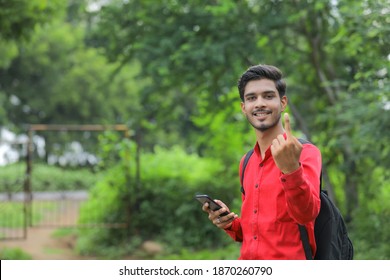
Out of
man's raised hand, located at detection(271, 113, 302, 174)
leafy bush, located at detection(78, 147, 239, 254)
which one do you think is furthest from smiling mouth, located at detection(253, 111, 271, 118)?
leafy bush, located at detection(78, 147, 239, 254)

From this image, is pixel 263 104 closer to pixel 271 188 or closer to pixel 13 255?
pixel 271 188

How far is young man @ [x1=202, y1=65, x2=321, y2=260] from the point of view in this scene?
227cm

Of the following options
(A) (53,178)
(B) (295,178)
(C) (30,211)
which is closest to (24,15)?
(C) (30,211)

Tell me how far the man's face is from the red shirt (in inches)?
4.8

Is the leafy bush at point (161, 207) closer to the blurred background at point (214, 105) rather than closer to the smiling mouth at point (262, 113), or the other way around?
the blurred background at point (214, 105)

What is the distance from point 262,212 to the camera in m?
2.52

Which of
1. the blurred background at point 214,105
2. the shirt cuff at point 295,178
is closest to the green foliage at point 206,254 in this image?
the blurred background at point 214,105

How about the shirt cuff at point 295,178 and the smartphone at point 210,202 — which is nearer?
the shirt cuff at point 295,178

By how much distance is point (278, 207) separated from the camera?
8.07 ft

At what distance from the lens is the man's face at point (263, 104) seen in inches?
101

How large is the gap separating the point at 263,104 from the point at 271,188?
0.34 m

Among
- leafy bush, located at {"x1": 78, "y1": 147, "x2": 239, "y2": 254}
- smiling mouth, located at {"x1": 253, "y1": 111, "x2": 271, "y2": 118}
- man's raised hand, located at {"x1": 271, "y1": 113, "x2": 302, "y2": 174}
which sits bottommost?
leafy bush, located at {"x1": 78, "y1": 147, "x2": 239, "y2": 254}

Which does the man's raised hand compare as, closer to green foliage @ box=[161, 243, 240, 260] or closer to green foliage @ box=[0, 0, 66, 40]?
green foliage @ box=[161, 243, 240, 260]
